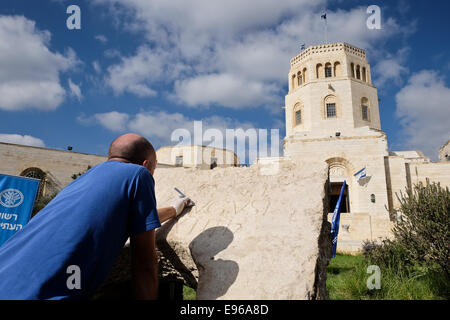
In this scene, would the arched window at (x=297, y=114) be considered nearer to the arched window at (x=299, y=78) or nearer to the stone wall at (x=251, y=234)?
the arched window at (x=299, y=78)

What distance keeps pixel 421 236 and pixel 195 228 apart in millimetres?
5842

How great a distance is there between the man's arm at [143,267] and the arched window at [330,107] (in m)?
25.2

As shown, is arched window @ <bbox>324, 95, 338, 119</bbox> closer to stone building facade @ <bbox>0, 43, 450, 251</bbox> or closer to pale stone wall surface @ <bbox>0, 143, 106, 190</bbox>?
stone building facade @ <bbox>0, 43, 450, 251</bbox>

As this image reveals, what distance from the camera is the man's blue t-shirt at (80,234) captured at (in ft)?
4.22

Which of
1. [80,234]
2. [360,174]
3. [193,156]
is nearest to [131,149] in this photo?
[80,234]

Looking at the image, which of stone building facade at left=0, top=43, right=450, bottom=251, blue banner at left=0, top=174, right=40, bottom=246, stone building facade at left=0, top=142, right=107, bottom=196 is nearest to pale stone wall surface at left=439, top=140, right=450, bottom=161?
stone building facade at left=0, top=43, right=450, bottom=251

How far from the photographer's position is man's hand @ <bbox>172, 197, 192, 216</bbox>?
248 cm

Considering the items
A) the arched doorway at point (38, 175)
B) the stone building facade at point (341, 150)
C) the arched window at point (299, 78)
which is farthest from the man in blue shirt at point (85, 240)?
the arched window at point (299, 78)

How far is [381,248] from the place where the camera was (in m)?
7.82

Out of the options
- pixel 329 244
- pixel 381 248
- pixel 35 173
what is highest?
pixel 35 173
